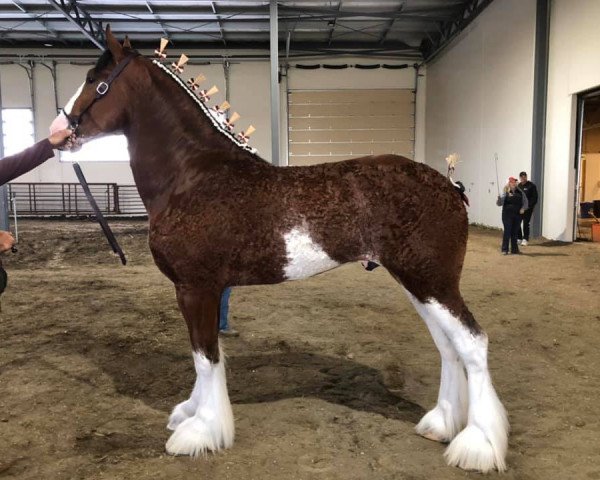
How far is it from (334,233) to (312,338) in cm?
253

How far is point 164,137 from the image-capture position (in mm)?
2980

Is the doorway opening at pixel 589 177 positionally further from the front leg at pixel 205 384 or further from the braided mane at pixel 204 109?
the front leg at pixel 205 384

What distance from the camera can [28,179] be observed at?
2061cm

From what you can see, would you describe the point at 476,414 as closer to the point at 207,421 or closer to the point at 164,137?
the point at 207,421

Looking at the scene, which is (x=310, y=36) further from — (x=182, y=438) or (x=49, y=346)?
(x=182, y=438)

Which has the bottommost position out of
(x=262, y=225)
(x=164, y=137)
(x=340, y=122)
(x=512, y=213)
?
(x=512, y=213)

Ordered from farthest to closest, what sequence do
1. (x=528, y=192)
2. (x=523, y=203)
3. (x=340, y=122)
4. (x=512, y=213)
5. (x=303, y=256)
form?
(x=340, y=122)
(x=528, y=192)
(x=523, y=203)
(x=512, y=213)
(x=303, y=256)

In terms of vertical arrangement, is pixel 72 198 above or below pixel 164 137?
below

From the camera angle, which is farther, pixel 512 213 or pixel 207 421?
pixel 512 213

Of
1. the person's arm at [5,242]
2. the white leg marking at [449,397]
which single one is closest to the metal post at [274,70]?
the person's arm at [5,242]

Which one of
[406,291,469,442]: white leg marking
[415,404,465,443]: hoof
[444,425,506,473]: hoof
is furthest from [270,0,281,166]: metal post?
[444,425,506,473]: hoof

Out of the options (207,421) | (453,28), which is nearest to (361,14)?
(453,28)

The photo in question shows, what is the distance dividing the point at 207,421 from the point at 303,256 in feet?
3.79

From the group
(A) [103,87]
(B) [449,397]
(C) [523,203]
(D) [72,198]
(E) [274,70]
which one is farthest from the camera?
(D) [72,198]
